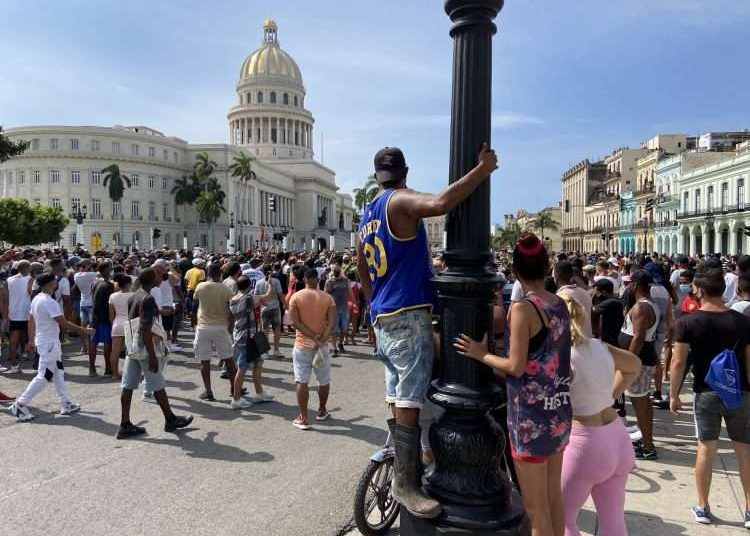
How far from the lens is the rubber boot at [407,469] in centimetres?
300

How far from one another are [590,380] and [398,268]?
1.23 meters

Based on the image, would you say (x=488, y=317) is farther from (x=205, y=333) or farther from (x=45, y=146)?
(x=45, y=146)

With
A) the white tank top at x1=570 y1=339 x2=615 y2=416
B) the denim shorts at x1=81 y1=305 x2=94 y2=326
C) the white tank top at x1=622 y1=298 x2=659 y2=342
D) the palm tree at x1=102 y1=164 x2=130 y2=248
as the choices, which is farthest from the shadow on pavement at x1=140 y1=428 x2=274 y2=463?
the palm tree at x1=102 y1=164 x2=130 y2=248

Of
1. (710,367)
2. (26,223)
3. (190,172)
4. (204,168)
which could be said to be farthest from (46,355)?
(190,172)

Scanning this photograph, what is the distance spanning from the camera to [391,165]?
319 cm

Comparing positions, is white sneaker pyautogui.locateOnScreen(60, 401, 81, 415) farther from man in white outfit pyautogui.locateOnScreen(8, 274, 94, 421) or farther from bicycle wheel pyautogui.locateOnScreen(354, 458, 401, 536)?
bicycle wheel pyautogui.locateOnScreen(354, 458, 401, 536)

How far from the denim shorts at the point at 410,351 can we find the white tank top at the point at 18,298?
911cm

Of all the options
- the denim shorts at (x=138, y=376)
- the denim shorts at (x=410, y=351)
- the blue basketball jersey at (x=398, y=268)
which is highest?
the blue basketball jersey at (x=398, y=268)

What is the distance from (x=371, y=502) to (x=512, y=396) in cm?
180

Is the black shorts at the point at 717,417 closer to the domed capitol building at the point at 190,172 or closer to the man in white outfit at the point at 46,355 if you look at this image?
the man in white outfit at the point at 46,355

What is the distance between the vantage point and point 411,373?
3.02 metres

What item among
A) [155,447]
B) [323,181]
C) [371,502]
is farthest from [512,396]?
[323,181]

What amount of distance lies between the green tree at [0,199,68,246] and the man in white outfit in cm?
4758

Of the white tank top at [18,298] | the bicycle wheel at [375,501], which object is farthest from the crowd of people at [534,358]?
the white tank top at [18,298]
